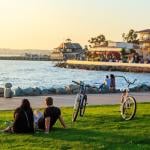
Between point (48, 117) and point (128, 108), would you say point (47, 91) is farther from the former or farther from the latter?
point (48, 117)

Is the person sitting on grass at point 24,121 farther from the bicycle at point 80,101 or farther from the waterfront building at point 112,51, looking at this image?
the waterfront building at point 112,51

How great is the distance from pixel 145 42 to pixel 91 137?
459ft

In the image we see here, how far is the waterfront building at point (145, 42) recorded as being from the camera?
475 ft

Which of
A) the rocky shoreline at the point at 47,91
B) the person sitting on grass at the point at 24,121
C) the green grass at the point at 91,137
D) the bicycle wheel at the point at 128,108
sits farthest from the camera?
the rocky shoreline at the point at 47,91

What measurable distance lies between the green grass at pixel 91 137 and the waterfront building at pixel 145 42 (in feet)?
409

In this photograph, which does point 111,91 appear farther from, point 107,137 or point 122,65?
point 122,65

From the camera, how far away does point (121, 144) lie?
12.2m

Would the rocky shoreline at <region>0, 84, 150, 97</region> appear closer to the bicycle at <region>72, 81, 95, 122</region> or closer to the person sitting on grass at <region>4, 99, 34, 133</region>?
the bicycle at <region>72, 81, 95, 122</region>

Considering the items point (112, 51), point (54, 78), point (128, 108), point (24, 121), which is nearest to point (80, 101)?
point (128, 108)

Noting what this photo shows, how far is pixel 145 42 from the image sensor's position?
151 m

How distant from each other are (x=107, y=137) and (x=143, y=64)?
10723 centimetres

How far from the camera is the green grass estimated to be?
39.3 ft

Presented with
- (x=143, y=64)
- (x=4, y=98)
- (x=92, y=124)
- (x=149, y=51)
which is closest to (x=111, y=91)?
(x=4, y=98)

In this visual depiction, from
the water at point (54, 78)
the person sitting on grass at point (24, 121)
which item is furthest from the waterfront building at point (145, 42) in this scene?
the person sitting on grass at point (24, 121)
